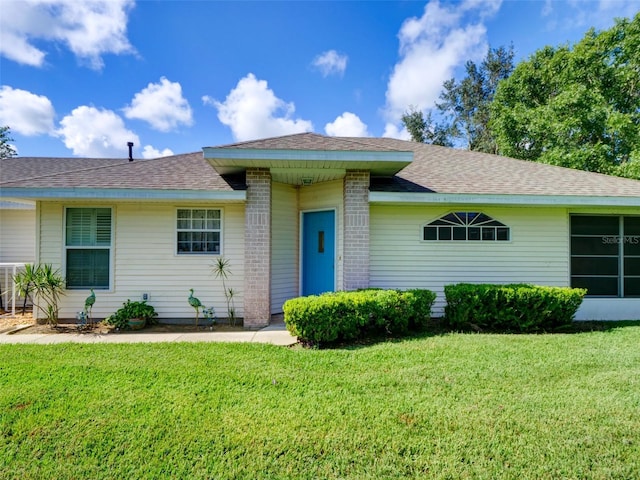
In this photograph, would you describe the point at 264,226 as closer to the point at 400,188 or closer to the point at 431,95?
the point at 400,188

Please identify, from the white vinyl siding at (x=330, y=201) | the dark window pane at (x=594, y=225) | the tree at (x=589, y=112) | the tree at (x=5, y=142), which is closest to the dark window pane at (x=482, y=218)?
the dark window pane at (x=594, y=225)

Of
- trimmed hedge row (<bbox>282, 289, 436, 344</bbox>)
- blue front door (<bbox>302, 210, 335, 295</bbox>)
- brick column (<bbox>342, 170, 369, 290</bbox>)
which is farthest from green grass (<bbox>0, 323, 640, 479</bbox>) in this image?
blue front door (<bbox>302, 210, 335, 295</bbox>)

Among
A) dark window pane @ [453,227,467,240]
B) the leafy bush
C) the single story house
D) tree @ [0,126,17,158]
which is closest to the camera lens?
the leafy bush

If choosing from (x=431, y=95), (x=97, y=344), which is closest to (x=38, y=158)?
(x=97, y=344)

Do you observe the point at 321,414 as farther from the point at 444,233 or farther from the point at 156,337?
the point at 444,233

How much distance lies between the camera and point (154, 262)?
6.97 metres

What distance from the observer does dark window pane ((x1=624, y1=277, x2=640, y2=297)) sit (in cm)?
755

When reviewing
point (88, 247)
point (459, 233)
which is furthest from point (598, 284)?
point (88, 247)

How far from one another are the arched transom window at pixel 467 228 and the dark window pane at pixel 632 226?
2903 millimetres

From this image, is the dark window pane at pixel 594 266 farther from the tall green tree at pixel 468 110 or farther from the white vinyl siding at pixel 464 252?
the tall green tree at pixel 468 110

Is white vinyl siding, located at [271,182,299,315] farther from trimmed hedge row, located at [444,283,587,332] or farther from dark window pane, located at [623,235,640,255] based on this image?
dark window pane, located at [623,235,640,255]

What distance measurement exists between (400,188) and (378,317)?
3002 mm

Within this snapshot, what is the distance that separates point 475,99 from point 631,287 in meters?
21.1

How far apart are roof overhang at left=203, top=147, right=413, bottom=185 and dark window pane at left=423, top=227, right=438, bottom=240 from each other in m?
1.63
